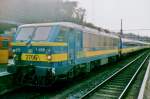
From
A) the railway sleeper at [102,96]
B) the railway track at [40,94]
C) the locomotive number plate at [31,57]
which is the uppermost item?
the locomotive number plate at [31,57]

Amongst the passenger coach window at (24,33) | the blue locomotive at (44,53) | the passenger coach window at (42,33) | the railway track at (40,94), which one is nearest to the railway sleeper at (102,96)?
the railway track at (40,94)

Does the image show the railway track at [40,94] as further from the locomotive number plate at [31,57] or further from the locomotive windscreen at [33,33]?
the locomotive windscreen at [33,33]

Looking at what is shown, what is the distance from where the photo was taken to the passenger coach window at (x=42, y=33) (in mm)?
10067

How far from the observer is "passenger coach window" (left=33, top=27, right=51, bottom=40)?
1007 centimetres

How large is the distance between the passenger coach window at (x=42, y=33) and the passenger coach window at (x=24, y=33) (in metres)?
0.28

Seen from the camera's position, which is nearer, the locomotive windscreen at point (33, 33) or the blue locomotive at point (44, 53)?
the blue locomotive at point (44, 53)

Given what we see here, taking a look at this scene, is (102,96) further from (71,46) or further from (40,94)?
(71,46)

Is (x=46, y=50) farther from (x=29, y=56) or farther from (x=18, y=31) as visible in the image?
(x=18, y=31)

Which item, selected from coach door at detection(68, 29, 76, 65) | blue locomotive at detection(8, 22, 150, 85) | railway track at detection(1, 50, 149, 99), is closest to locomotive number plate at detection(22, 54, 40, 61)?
blue locomotive at detection(8, 22, 150, 85)

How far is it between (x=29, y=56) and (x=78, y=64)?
2927 millimetres

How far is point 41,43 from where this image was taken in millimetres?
9734

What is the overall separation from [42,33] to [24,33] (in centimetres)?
92

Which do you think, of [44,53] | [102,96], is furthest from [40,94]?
[102,96]

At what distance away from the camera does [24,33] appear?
1066 cm
